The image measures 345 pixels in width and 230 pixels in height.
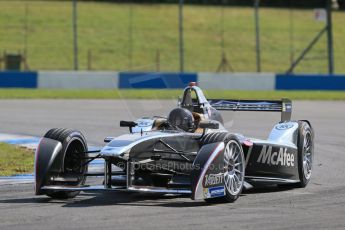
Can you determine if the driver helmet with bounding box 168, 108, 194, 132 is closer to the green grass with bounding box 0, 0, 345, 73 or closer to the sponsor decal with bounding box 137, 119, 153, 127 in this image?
the sponsor decal with bounding box 137, 119, 153, 127

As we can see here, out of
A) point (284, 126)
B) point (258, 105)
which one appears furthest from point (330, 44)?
point (284, 126)

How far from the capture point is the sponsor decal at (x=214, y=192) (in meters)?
9.10

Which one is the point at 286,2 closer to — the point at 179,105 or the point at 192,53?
the point at 192,53

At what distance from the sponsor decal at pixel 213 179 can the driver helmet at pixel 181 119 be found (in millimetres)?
1273

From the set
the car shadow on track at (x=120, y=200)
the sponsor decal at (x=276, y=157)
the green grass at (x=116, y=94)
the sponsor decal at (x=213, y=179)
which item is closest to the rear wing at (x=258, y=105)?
the sponsor decal at (x=276, y=157)

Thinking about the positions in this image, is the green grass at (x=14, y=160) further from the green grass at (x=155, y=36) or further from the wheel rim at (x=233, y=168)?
the green grass at (x=155, y=36)

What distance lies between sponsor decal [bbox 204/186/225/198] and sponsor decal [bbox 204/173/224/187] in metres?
0.05

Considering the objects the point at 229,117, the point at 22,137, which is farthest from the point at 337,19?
the point at 229,117

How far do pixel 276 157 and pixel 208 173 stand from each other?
1744mm

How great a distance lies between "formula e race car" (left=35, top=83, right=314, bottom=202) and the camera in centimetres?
925

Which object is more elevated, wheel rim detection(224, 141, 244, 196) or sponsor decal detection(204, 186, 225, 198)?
wheel rim detection(224, 141, 244, 196)

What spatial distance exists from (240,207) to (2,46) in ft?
106

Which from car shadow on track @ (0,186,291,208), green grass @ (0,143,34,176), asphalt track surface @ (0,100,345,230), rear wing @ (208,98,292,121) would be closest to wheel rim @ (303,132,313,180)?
asphalt track surface @ (0,100,345,230)

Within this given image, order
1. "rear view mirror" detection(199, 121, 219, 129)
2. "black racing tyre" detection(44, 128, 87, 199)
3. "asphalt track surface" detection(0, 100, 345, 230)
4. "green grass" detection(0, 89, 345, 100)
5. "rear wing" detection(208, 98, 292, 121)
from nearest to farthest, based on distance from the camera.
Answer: "asphalt track surface" detection(0, 100, 345, 230)
"black racing tyre" detection(44, 128, 87, 199)
"rear view mirror" detection(199, 121, 219, 129)
"rear wing" detection(208, 98, 292, 121)
"green grass" detection(0, 89, 345, 100)
